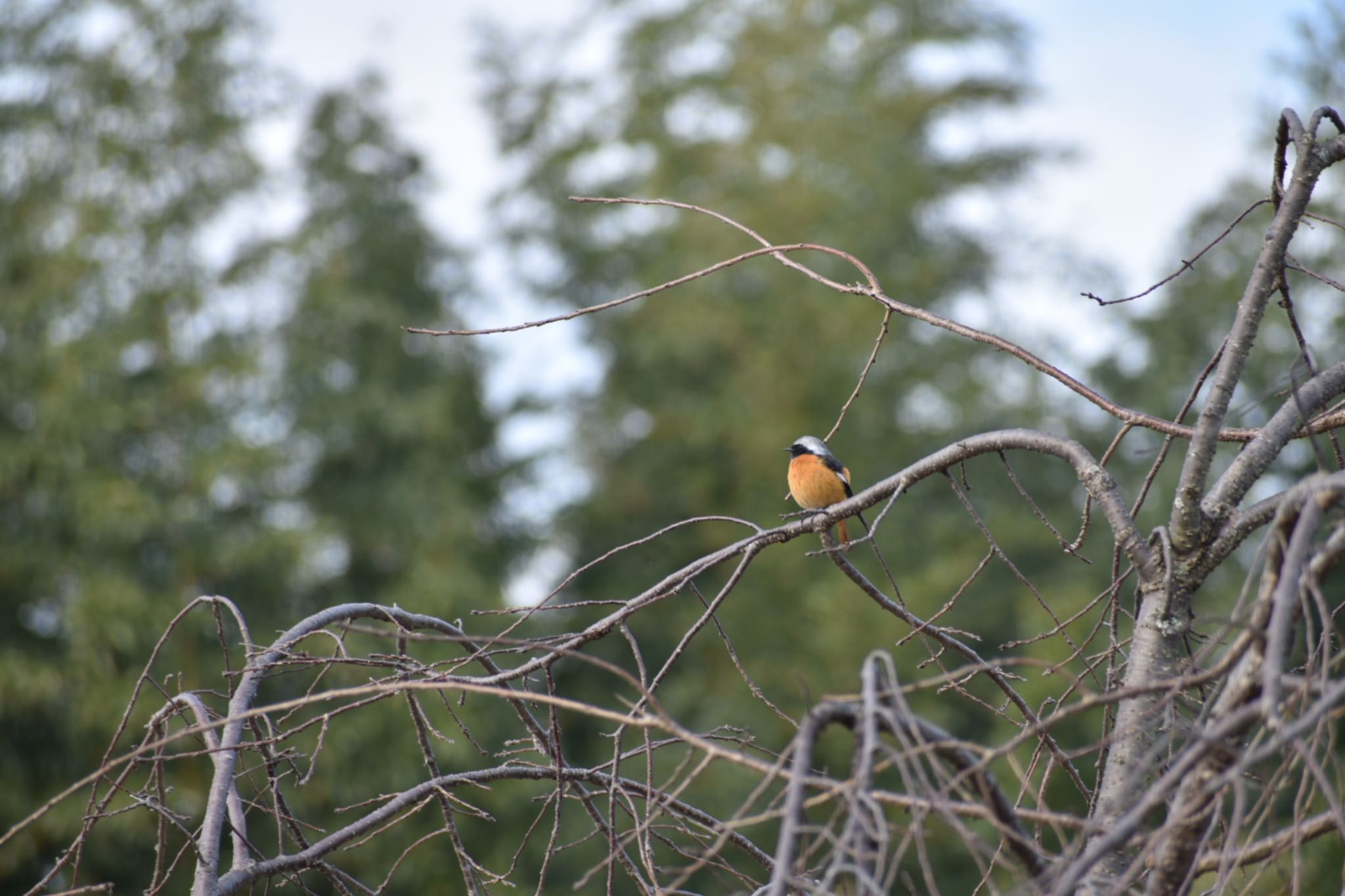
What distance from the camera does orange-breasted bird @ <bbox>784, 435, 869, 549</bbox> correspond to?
5.64 meters

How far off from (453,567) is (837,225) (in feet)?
17.4

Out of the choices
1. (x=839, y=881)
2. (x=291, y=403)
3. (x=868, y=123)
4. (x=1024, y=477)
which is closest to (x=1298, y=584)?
(x=839, y=881)

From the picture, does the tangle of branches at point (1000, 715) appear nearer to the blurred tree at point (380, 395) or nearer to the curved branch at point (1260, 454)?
the curved branch at point (1260, 454)

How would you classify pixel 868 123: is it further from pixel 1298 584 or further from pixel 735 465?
pixel 1298 584

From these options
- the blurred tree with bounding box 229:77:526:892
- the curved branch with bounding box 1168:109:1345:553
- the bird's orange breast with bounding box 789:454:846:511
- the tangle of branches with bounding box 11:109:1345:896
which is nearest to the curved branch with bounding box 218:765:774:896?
the tangle of branches with bounding box 11:109:1345:896

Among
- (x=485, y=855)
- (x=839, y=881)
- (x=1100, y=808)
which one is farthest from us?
(x=485, y=855)

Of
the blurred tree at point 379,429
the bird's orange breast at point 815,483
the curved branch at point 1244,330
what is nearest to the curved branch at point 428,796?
the curved branch at point 1244,330

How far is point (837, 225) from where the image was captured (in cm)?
1327

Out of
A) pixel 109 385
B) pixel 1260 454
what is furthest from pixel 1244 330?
pixel 109 385

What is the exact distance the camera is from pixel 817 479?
563 cm

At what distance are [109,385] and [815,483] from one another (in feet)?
22.3

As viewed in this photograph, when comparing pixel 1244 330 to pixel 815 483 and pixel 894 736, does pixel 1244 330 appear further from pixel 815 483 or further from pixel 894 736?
pixel 815 483

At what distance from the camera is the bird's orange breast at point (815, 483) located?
564 cm

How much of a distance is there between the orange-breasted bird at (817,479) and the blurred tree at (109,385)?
582 centimetres
